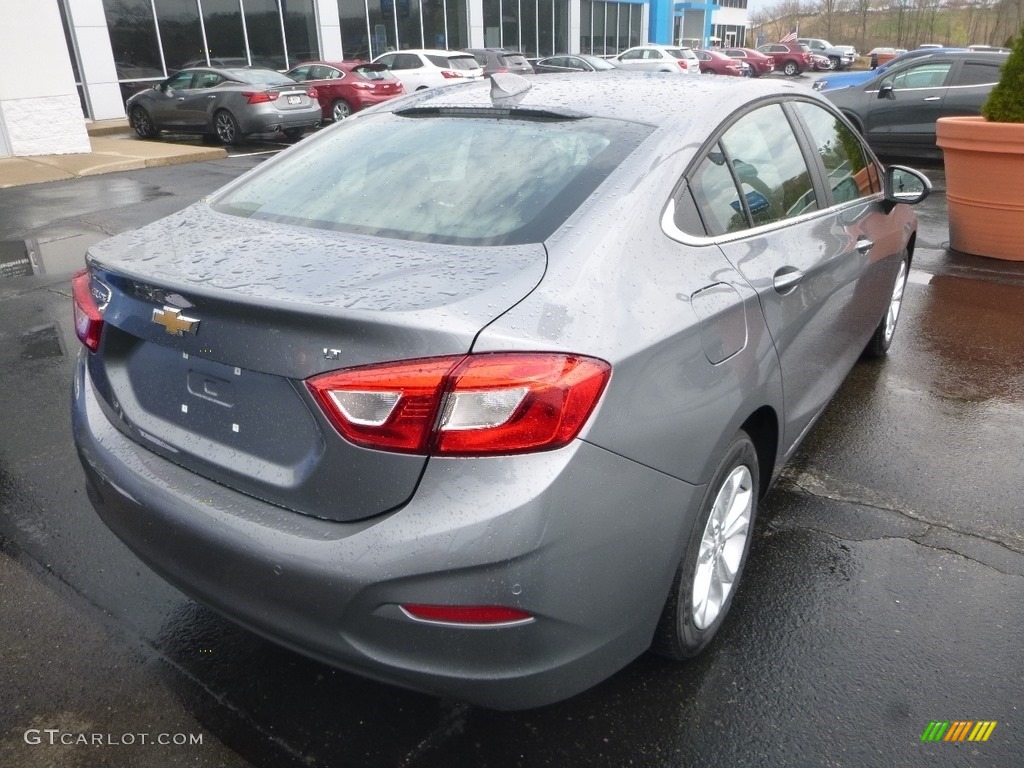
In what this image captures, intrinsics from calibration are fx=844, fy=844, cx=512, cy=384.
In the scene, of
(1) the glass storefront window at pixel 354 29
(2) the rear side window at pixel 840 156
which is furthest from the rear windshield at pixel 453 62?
(2) the rear side window at pixel 840 156

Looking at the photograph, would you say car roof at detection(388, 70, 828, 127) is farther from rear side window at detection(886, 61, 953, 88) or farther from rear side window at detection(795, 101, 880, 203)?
rear side window at detection(886, 61, 953, 88)

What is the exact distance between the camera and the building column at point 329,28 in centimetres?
2422

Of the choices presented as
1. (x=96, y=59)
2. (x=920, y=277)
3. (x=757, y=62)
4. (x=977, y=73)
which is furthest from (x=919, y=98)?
(x=757, y=62)

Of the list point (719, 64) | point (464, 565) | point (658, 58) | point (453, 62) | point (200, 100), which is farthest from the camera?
point (719, 64)

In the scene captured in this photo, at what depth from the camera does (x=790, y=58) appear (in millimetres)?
43406

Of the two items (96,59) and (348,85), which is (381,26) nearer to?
(96,59)

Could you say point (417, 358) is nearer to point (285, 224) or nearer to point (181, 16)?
point (285, 224)

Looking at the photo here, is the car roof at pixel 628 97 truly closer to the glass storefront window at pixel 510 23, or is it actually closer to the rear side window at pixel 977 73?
the rear side window at pixel 977 73

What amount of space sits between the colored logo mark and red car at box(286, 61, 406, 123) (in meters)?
17.1

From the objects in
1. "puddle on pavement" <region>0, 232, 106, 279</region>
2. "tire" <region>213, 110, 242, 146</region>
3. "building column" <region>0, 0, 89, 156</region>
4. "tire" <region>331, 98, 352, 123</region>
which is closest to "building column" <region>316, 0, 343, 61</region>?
"tire" <region>331, 98, 352, 123</region>

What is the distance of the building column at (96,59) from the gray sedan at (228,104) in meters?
3.60

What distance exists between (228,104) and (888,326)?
44.9 feet

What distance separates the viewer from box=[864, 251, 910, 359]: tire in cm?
467

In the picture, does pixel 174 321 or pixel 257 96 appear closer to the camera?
pixel 174 321
